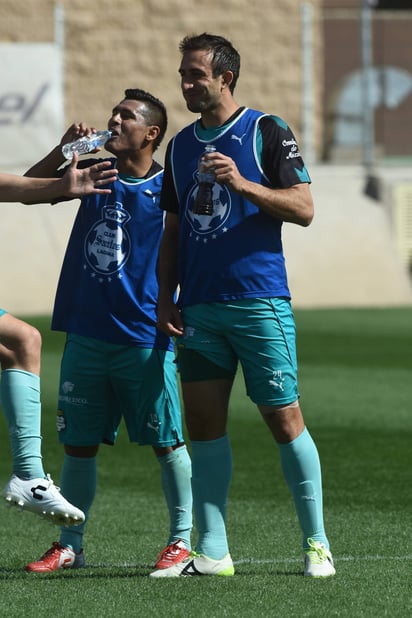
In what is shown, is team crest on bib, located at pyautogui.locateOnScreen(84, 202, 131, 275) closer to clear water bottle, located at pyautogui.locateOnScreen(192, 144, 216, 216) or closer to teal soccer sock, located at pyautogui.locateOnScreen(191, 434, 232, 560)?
clear water bottle, located at pyautogui.locateOnScreen(192, 144, 216, 216)

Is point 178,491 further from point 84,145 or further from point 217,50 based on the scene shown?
point 217,50

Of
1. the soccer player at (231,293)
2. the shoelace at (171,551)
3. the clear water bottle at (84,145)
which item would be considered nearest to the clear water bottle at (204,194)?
the soccer player at (231,293)

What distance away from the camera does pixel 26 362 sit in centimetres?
582

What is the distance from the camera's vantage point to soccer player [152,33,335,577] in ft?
18.6

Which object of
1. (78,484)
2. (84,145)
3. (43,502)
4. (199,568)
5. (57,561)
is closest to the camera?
(43,502)

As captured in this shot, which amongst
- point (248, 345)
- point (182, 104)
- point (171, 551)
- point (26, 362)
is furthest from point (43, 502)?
point (182, 104)

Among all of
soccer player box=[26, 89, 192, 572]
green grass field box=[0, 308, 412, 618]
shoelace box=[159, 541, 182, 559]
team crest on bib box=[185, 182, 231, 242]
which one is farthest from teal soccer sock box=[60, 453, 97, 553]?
team crest on bib box=[185, 182, 231, 242]

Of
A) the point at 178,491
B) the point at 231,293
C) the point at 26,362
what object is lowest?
the point at 178,491

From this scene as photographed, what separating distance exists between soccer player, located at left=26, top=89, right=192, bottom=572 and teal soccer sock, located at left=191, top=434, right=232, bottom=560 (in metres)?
0.28

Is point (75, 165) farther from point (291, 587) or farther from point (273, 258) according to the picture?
point (291, 587)

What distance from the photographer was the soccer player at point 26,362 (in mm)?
5738

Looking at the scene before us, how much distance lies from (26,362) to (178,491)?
89cm

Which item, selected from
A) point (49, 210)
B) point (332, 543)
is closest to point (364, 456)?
point (332, 543)

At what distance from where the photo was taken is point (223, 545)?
5855mm
